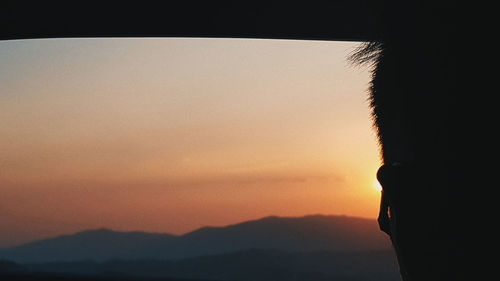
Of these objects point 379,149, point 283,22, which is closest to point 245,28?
point 283,22

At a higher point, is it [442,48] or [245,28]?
[245,28]

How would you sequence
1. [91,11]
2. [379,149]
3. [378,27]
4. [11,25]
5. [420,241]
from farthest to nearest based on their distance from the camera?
[11,25] < [91,11] < [379,149] < [378,27] < [420,241]

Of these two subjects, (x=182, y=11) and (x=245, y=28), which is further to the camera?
(x=245, y=28)

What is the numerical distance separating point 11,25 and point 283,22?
1.88 m

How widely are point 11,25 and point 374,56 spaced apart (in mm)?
3321

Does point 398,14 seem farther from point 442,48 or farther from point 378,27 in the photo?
point 442,48

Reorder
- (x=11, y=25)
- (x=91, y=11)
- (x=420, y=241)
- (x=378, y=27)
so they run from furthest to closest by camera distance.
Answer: (x=11, y=25) < (x=91, y=11) < (x=378, y=27) < (x=420, y=241)

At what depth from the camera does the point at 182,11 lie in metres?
3.92

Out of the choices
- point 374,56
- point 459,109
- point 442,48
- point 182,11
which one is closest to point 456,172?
point 459,109

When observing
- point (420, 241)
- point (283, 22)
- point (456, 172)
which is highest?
point (283, 22)

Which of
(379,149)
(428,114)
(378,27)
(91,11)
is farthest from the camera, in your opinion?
(91,11)

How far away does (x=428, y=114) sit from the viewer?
3.79 ft

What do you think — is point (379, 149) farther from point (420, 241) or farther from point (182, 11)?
point (182, 11)

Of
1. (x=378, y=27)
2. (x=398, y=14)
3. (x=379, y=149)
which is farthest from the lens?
(x=379, y=149)
